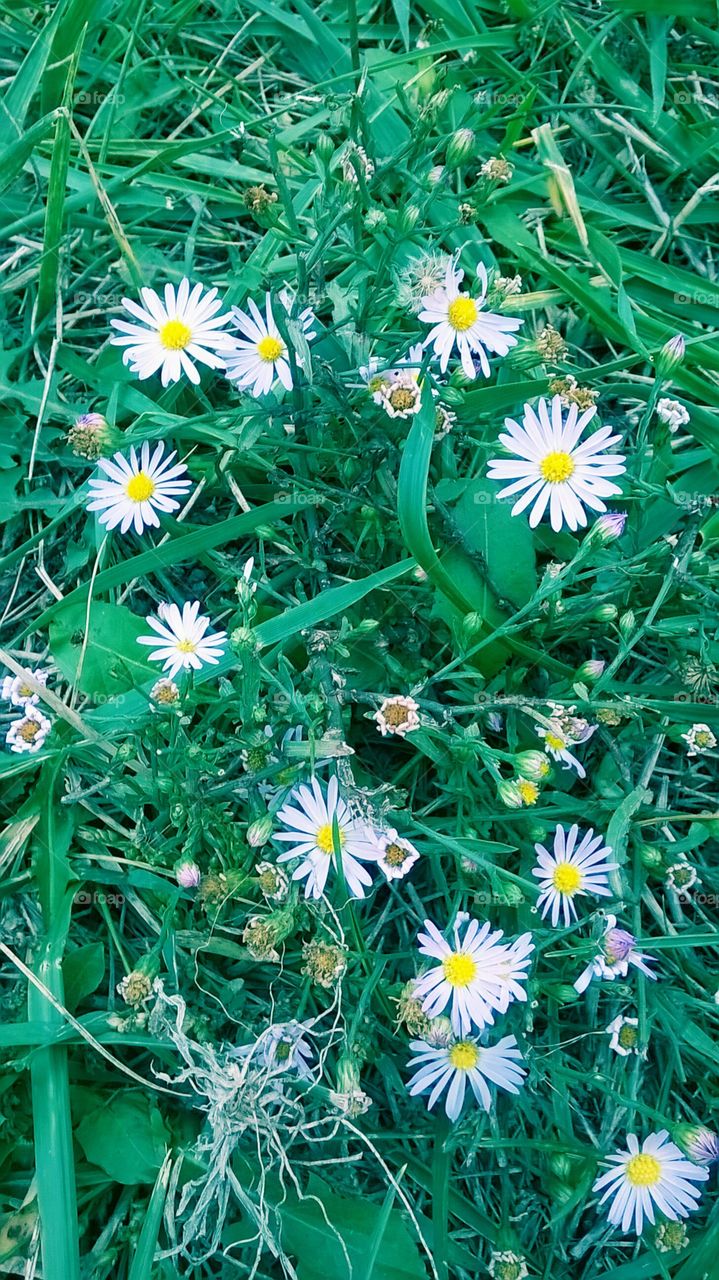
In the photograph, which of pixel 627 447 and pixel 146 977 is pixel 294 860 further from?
pixel 627 447

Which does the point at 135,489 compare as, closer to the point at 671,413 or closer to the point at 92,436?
the point at 92,436

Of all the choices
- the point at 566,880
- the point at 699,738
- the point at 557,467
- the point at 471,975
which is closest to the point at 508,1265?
the point at 471,975

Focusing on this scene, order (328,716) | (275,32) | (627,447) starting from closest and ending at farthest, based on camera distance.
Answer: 1. (328,716)
2. (627,447)
3. (275,32)

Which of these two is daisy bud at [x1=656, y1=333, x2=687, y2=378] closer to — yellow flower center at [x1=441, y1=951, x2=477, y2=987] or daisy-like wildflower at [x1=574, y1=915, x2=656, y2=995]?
daisy-like wildflower at [x1=574, y1=915, x2=656, y2=995]

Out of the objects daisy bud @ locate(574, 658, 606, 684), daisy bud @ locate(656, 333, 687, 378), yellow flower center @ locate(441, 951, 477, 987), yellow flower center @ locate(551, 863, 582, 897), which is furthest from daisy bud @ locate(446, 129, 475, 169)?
yellow flower center @ locate(441, 951, 477, 987)

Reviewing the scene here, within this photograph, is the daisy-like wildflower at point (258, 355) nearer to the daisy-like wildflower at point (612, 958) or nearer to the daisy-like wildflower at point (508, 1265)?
the daisy-like wildflower at point (612, 958)

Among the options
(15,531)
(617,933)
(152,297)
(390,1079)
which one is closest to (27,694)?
(15,531)

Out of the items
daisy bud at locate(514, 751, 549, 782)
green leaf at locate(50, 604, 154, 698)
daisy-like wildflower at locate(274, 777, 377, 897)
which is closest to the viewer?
daisy bud at locate(514, 751, 549, 782)
